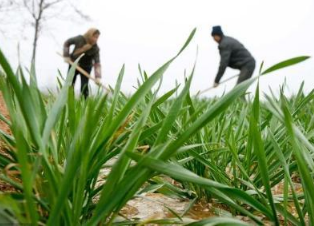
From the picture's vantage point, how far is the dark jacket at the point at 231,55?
23.3ft

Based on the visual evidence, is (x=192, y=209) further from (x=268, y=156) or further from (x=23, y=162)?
(x=23, y=162)

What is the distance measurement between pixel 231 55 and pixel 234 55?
6 centimetres

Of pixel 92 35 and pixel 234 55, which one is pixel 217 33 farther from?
pixel 92 35

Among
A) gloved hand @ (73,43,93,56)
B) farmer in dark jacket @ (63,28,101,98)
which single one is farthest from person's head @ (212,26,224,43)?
gloved hand @ (73,43,93,56)

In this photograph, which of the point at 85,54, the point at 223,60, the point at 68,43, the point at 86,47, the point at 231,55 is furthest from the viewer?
the point at 231,55

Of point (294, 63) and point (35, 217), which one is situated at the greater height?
point (294, 63)

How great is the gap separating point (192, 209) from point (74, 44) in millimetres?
6003

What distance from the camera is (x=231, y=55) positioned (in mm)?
7445

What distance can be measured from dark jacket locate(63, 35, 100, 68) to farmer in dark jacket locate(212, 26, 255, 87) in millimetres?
2206

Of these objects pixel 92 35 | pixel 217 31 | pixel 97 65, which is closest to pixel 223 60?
pixel 217 31

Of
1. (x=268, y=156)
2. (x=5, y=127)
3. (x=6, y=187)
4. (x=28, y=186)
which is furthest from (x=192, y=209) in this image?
(x=5, y=127)

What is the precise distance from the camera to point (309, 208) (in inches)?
26.5

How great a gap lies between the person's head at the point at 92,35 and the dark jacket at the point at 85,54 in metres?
0.08

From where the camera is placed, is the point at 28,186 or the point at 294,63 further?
the point at 294,63
